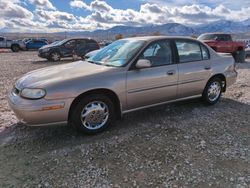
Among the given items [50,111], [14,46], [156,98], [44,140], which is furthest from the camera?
[14,46]

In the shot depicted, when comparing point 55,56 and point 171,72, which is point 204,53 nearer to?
point 171,72

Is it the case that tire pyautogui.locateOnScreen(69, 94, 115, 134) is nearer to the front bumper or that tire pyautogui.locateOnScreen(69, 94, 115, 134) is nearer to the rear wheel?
the front bumper

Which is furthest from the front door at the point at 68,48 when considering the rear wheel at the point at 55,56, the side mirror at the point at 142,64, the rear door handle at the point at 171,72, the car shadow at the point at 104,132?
the side mirror at the point at 142,64

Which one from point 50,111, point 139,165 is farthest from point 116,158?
point 50,111

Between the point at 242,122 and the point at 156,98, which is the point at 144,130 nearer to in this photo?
the point at 156,98

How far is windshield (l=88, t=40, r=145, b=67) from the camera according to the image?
195 inches

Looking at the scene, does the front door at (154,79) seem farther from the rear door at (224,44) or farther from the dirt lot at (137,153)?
the rear door at (224,44)

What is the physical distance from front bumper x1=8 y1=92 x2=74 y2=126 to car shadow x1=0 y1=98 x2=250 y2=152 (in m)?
0.37

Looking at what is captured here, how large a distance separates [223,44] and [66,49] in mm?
9769

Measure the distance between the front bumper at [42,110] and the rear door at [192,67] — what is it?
2.32 meters

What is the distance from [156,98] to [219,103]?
206cm

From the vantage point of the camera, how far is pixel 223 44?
17547 millimetres

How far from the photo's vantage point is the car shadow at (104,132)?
14.5 ft

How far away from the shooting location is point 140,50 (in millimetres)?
5000
